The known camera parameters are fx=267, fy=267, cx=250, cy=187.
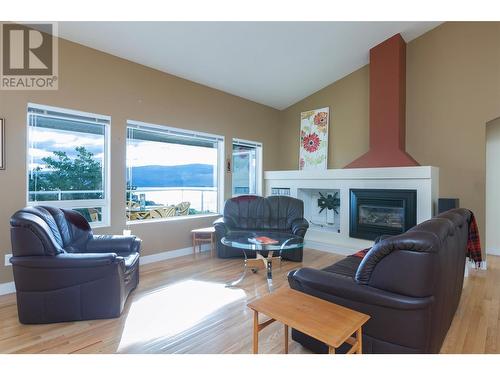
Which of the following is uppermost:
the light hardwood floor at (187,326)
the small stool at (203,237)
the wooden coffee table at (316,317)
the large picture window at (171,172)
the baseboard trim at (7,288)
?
the large picture window at (171,172)

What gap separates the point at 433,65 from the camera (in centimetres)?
425

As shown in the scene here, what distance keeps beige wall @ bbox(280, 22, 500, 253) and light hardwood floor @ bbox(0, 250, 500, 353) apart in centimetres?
159

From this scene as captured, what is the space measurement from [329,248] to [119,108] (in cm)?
408

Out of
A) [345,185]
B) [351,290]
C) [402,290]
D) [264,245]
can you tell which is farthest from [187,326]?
[345,185]

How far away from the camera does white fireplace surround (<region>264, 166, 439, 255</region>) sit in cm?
387

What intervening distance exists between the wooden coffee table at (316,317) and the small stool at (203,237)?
2777 mm

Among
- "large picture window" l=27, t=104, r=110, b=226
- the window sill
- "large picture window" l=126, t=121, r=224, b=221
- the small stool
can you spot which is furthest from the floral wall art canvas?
"large picture window" l=27, t=104, r=110, b=226

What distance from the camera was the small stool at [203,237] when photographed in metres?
4.33

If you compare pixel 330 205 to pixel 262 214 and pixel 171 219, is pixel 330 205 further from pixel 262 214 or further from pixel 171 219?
pixel 171 219

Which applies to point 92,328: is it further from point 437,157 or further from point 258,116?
point 437,157

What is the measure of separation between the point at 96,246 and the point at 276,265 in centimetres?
239

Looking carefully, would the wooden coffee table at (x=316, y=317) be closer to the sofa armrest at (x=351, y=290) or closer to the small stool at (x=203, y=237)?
the sofa armrest at (x=351, y=290)

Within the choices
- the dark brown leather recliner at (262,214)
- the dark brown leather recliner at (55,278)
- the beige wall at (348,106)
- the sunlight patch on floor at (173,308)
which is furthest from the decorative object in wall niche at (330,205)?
the dark brown leather recliner at (55,278)
